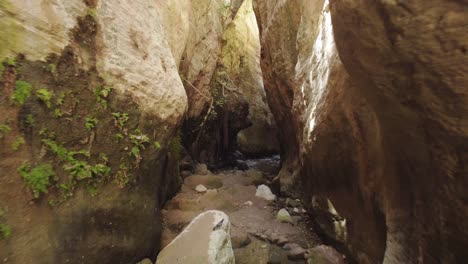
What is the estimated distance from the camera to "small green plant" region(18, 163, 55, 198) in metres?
2.63

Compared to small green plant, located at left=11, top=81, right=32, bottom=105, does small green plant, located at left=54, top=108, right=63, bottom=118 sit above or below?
below

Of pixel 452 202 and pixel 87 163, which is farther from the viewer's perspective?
pixel 87 163

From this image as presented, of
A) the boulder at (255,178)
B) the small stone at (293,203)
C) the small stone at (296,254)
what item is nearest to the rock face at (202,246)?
the small stone at (296,254)

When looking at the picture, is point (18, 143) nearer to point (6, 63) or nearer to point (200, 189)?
point (6, 63)

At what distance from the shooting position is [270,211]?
6551 millimetres

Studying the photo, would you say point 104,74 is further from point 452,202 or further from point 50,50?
point 452,202

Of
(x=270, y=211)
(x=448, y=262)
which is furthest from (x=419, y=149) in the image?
(x=270, y=211)

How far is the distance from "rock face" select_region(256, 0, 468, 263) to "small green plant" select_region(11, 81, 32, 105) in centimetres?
286

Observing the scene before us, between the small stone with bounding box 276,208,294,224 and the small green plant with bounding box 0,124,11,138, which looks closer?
the small green plant with bounding box 0,124,11,138

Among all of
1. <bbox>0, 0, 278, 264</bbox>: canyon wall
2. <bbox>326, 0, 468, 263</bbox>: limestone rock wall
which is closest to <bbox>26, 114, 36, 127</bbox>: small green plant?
<bbox>0, 0, 278, 264</bbox>: canyon wall

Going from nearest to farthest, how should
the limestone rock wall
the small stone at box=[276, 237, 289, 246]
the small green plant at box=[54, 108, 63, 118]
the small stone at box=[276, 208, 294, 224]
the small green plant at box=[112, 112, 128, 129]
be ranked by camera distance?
1. the limestone rock wall
2. the small green plant at box=[54, 108, 63, 118]
3. the small green plant at box=[112, 112, 128, 129]
4. the small stone at box=[276, 237, 289, 246]
5. the small stone at box=[276, 208, 294, 224]

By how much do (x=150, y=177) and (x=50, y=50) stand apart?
6.86 ft

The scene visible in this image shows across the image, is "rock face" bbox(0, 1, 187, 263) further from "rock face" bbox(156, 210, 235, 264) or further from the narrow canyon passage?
"rock face" bbox(156, 210, 235, 264)

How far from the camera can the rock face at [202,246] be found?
336 cm
